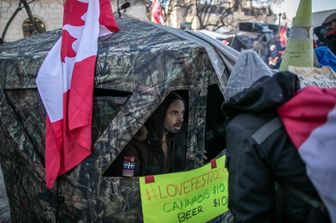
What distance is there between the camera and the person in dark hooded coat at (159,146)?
3203 mm

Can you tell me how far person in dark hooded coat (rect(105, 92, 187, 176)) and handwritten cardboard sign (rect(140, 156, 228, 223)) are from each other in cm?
24

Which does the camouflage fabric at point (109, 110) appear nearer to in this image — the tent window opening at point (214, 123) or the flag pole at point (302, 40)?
the tent window opening at point (214, 123)

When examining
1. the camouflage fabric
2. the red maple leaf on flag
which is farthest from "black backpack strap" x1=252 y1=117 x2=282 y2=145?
the red maple leaf on flag

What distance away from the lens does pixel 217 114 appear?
4.20 metres

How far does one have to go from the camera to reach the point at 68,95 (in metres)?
3.10

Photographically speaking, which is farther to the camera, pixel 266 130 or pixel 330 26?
pixel 330 26

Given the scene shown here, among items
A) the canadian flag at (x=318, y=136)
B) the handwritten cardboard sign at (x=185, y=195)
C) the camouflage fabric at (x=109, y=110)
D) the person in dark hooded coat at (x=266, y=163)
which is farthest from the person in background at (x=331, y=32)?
the canadian flag at (x=318, y=136)

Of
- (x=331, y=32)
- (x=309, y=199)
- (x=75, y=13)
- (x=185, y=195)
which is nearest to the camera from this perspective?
(x=309, y=199)

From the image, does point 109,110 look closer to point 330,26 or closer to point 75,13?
point 75,13

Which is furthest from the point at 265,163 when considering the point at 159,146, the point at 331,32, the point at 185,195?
the point at 331,32

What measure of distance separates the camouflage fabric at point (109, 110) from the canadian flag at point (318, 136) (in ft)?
4.39

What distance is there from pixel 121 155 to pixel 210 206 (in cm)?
94

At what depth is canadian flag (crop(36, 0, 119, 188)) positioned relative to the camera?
3.00 metres

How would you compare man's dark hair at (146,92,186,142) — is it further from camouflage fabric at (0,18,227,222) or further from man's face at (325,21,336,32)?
man's face at (325,21,336,32)
